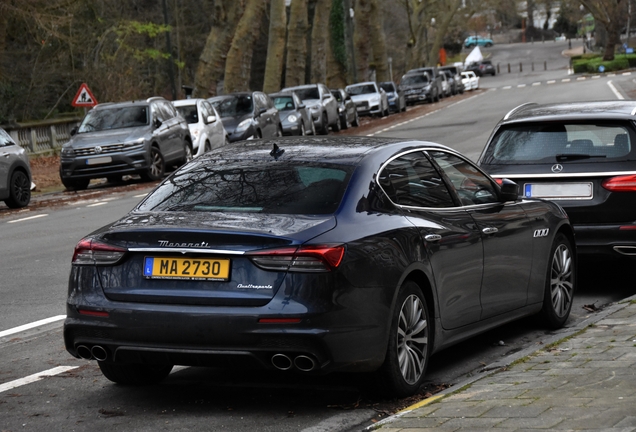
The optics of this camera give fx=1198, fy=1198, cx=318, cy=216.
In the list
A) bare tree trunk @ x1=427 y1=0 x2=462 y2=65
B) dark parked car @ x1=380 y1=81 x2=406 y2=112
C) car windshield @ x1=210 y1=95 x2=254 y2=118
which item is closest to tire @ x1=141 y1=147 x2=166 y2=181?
car windshield @ x1=210 y1=95 x2=254 y2=118

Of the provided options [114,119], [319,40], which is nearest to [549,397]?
[114,119]

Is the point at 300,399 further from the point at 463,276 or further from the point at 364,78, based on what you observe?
the point at 364,78

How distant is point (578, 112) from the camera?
411 inches

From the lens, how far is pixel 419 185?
726cm

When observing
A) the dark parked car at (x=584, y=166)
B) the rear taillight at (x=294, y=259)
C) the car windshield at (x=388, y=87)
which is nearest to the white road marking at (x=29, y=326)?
the rear taillight at (x=294, y=259)

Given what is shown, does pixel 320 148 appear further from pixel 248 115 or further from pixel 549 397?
pixel 248 115

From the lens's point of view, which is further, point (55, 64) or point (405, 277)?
point (55, 64)

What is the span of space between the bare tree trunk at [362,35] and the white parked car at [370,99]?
12.0 m

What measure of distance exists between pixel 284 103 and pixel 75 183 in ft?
44.2

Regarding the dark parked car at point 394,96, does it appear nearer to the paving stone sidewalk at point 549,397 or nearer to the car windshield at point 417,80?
the car windshield at point 417,80

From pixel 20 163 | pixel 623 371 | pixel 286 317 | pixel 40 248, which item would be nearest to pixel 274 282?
pixel 286 317

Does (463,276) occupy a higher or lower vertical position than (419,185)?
lower

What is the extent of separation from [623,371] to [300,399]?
1.79 metres

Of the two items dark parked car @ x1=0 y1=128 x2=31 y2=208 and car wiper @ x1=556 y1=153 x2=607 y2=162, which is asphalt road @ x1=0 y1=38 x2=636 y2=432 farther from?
dark parked car @ x1=0 y1=128 x2=31 y2=208
